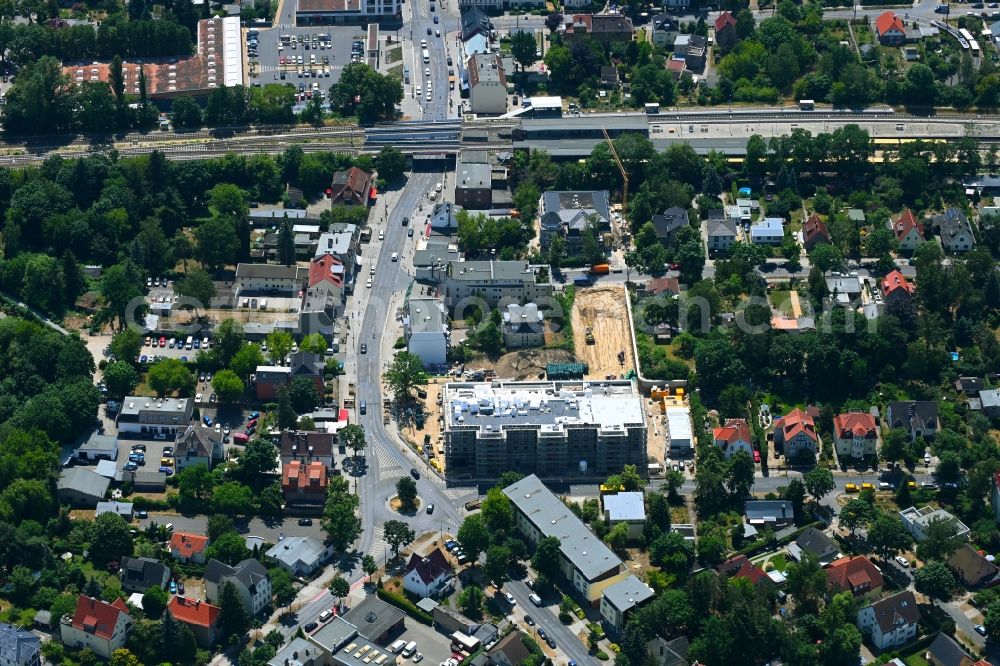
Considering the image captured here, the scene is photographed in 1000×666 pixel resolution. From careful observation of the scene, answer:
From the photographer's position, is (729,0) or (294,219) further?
(729,0)

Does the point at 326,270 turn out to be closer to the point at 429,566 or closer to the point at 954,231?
the point at 429,566

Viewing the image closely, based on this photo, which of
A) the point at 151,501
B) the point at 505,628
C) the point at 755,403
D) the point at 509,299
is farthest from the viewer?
the point at 509,299

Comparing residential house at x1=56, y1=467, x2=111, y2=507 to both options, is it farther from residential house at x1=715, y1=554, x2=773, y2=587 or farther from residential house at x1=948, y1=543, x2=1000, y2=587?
residential house at x1=948, y1=543, x2=1000, y2=587

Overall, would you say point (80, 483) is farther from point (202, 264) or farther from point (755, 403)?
point (755, 403)

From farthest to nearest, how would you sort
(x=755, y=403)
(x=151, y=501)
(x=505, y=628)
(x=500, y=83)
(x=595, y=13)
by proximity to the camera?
1. (x=595, y=13)
2. (x=500, y=83)
3. (x=755, y=403)
4. (x=151, y=501)
5. (x=505, y=628)

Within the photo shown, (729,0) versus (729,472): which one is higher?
(729,0)

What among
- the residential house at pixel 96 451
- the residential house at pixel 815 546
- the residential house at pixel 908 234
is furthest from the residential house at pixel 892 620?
the residential house at pixel 96 451

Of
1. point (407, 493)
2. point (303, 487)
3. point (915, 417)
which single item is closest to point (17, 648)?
point (303, 487)

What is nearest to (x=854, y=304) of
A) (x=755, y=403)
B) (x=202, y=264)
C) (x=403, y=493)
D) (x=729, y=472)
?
(x=755, y=403)
